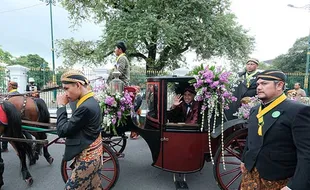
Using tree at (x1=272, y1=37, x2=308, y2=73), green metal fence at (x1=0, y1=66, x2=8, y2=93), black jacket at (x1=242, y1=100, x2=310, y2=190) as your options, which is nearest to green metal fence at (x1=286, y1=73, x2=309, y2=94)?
black jacket at (x1=242, y1=100, x2=310, y2=190)

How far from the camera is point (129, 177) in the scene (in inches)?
142

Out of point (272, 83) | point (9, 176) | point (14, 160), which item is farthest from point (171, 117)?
point (14, 160)

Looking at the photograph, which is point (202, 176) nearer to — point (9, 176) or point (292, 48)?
point (9, 176)

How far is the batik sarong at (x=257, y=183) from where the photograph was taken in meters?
1.71

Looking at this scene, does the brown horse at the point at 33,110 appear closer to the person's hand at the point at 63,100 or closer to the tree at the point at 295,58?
the person's hand at the point at 63,100

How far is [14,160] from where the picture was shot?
4.34 metres

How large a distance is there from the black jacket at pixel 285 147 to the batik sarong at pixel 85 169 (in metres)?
1.39

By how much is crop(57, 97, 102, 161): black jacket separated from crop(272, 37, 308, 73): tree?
2655cm

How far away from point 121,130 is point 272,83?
2.35 meters

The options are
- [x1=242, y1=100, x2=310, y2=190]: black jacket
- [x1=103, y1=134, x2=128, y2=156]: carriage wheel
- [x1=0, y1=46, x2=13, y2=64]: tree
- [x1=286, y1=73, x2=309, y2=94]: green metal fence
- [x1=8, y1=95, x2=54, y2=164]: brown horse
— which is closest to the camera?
[x1=242, y1=100, x2=310, y2=190]: black jacket

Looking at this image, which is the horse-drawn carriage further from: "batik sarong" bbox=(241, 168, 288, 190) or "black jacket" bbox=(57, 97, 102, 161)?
"black jacket" bbox=(57, 97, 102, 161)

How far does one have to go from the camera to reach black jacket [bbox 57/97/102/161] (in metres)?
1.84

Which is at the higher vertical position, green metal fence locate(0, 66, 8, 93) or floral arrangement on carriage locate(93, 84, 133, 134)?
green metal fence locate(0, 66, 8, 93)

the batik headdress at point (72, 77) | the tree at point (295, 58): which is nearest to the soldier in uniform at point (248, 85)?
the batik headdress at point (72, 77)
